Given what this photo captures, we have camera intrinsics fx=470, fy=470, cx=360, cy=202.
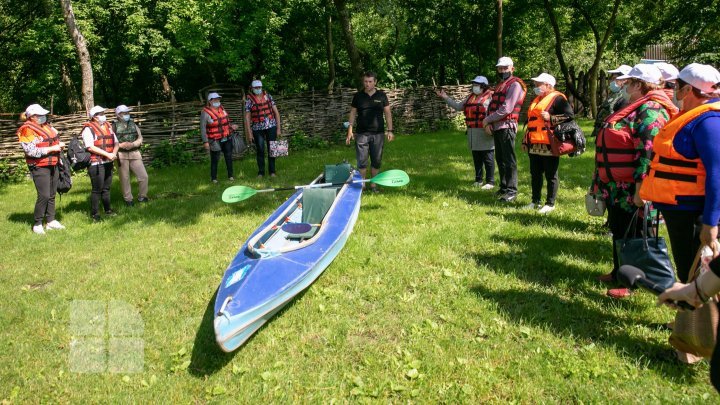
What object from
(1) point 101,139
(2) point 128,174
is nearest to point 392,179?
(1) point 101,139

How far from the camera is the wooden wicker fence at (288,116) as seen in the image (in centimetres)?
1230

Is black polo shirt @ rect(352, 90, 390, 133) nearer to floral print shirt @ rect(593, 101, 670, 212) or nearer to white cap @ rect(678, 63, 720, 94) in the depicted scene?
floral print shirt @ rect(593, 101, 670, 212)

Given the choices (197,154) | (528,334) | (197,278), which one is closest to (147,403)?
(197,278)

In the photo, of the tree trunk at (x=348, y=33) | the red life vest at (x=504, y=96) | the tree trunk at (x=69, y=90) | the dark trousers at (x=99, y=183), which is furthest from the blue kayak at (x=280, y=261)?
the tree trunk at (x=69, y=90)

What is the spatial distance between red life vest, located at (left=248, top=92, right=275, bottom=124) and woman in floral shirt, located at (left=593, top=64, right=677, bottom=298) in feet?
25.1

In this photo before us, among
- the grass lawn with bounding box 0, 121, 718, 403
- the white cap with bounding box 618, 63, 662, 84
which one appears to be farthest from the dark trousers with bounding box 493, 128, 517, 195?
the white cap with bounding box 618, 63, 662, 84

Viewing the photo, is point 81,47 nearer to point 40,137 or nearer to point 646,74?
point 40,137

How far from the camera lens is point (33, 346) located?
422cm

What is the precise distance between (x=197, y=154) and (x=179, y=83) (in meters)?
8.54

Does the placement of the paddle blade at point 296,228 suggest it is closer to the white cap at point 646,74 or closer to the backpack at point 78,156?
the white cap at point 646,74

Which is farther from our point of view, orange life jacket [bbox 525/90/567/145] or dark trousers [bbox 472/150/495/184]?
dark trousers [bbox 472/150/495/184]

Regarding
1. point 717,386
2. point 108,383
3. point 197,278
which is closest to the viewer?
point 717,386

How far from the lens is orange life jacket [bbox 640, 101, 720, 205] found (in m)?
3.22

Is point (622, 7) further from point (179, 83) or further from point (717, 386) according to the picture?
point (717, 386)
